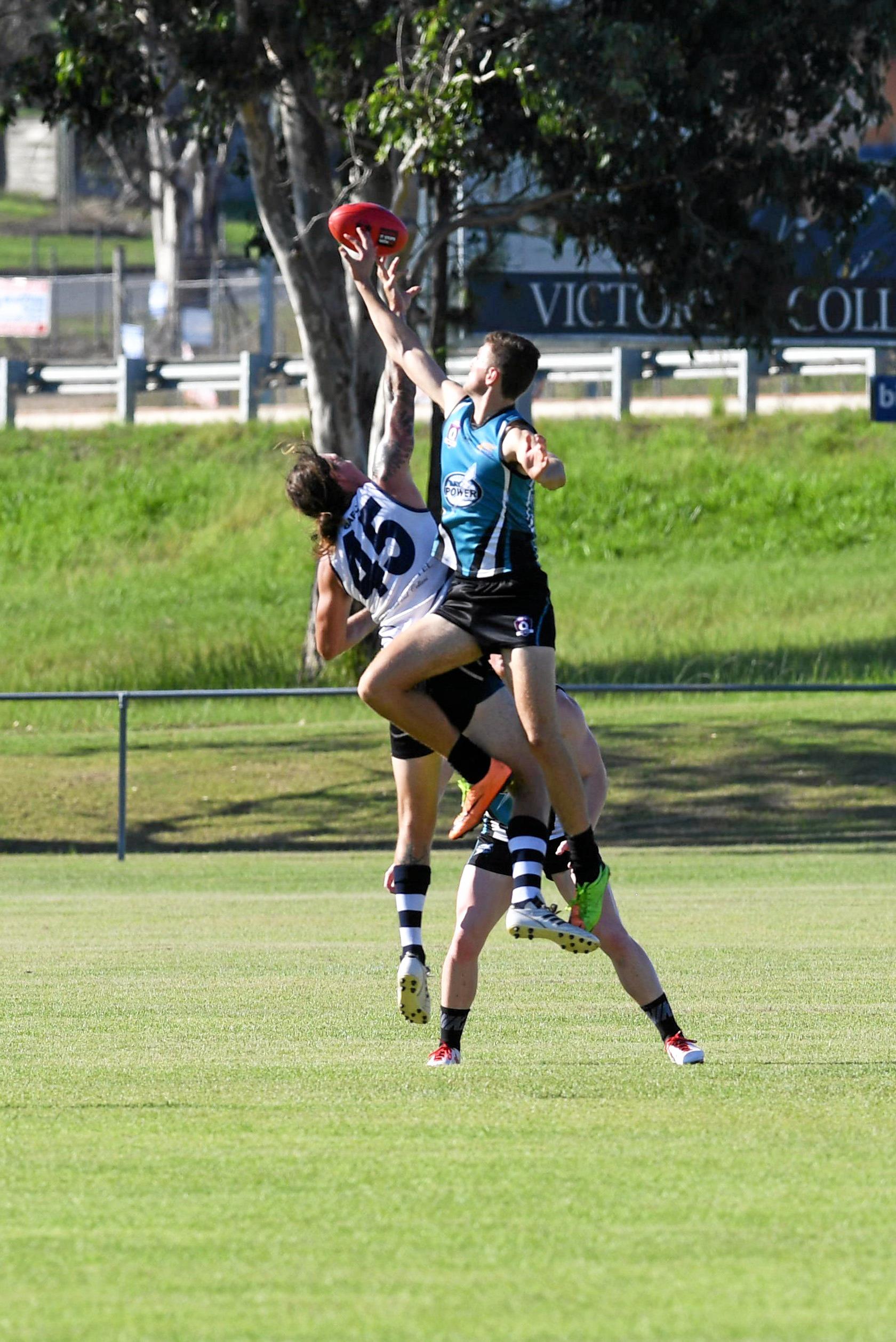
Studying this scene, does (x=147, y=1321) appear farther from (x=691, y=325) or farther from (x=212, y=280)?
(x=212, y=280)

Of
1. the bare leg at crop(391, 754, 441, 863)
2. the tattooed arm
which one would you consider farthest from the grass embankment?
the bare leg at crop(391, 754, 441, 863)

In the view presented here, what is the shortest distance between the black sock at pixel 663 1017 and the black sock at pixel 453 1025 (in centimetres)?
61

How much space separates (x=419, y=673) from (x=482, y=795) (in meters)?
0.47

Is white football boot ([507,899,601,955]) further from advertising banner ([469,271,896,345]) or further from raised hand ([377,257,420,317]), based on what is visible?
advertising banner ([469,271,896,345])

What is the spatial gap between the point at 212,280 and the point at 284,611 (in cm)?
1584

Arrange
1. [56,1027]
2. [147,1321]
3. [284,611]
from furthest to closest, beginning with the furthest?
[284,611]
[56,1027]
[147,1321]

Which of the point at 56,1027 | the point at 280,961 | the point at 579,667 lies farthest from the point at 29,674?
the point at 56,1027

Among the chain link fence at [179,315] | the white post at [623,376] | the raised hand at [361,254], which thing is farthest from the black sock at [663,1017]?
the chain link fence at [179,315]

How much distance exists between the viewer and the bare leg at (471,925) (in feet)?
26.1

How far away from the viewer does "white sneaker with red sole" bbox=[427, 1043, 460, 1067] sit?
790 centimetres

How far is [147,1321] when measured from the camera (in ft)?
14.7

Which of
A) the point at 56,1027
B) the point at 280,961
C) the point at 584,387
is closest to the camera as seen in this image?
the point at 56,1027

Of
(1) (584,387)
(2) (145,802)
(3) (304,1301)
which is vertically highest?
(1) (584,387)

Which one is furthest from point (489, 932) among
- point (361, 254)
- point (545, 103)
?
point (545, 103)
